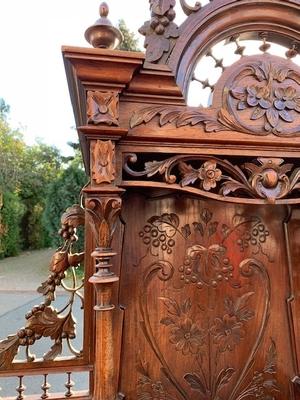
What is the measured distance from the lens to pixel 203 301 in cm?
98

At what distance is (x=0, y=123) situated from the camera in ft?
→ 22.0

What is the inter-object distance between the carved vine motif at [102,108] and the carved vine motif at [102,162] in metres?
0.04

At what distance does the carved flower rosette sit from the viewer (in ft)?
2.63

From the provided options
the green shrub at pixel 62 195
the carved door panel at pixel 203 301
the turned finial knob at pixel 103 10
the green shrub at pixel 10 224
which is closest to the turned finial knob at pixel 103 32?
the turned finial knob at pixel 103 10

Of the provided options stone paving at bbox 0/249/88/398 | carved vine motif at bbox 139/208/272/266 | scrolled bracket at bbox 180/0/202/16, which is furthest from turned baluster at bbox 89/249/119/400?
stone paving at bbox 0/249/88/398

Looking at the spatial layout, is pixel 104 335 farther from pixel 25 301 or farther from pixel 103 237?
pixel 25 301

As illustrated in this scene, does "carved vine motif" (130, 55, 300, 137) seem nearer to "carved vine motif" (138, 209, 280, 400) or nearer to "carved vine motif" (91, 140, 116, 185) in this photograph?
"carved vine motif" (91, 140, 116, 185)

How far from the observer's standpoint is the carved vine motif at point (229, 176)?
76 centimetres

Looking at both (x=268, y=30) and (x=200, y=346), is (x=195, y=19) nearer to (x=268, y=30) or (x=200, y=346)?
(x=268, y=30)

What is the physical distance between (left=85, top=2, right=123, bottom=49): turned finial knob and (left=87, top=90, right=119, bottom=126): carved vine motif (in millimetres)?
115

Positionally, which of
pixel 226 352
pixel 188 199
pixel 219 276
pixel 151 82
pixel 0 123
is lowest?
pixel 226 352

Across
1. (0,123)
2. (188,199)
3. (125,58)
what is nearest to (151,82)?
(125,58)

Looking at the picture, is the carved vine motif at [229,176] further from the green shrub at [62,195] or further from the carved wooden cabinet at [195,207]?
the green shrub at [62,195]

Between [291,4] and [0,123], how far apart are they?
6.84 meters
